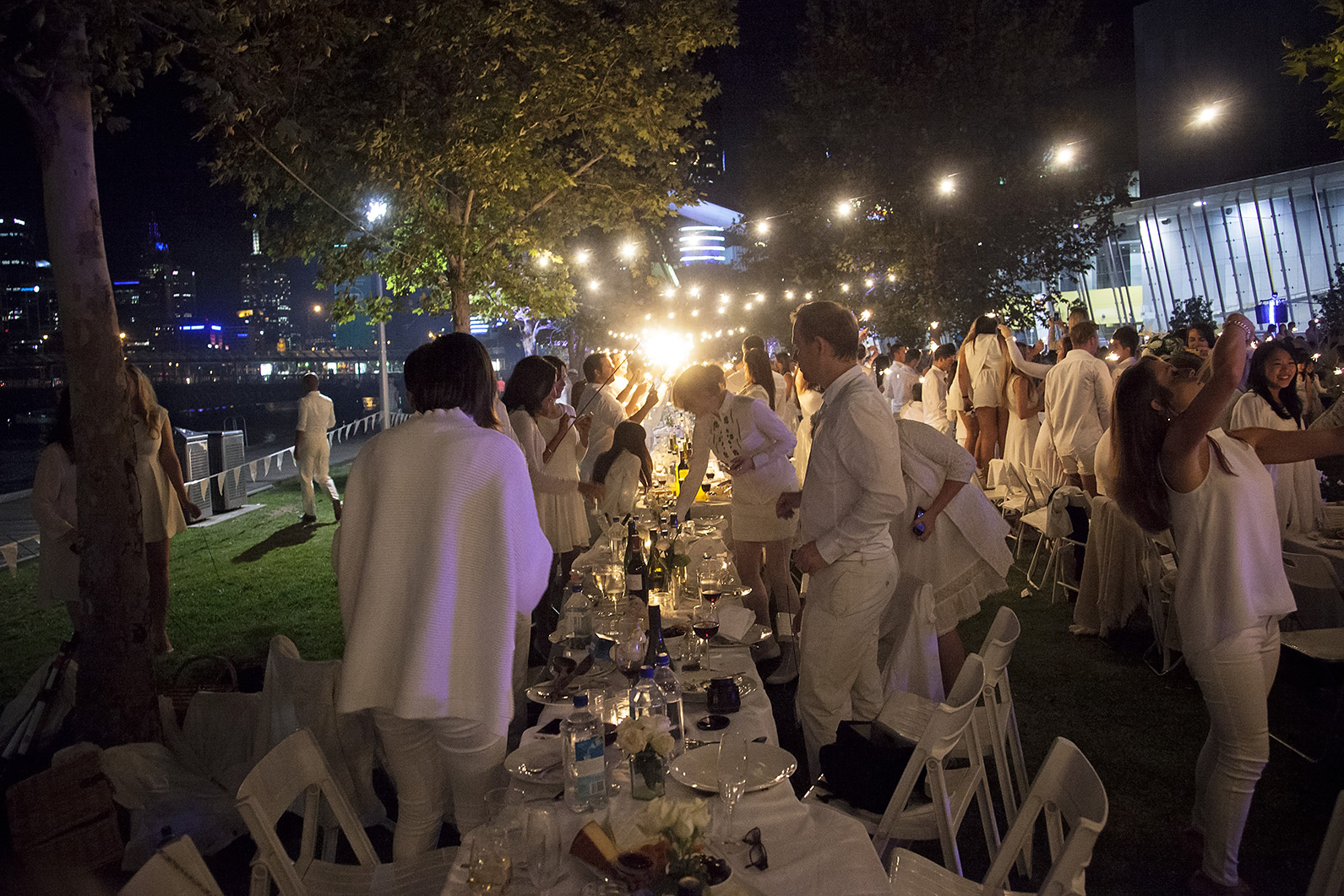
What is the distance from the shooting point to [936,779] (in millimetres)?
2570

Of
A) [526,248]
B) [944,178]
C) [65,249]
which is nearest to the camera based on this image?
[65,249]

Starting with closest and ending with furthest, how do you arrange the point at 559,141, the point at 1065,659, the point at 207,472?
the point at 1065,659 → the point at 559,141 → the point at 207,472

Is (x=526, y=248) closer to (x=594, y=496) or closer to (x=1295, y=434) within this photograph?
(x=594, y=496)

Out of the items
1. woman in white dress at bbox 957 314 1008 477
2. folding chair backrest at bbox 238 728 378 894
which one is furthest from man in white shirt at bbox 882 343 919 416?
folding chair backrest at bbox 238 728 378 894

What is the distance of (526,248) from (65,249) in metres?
5.51

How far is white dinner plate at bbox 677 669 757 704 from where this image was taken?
3029mm

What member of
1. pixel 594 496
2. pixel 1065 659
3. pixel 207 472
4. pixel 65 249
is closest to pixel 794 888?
pixel 594 496

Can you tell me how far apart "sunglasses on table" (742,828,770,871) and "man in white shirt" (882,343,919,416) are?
45.4 feet

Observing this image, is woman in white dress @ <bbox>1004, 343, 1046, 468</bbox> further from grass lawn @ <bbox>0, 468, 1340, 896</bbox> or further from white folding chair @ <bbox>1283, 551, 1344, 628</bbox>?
white folding chair @ <bbox>1283, 551, 1344, 628</bbox>

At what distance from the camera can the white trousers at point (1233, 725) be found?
2891mm

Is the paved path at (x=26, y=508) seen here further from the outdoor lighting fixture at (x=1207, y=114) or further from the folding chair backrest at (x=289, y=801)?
the outdoor lighting fixture at (x=1207, y=114)

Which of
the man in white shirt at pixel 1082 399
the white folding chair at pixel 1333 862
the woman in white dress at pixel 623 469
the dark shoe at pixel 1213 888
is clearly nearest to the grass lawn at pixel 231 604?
the woman in white dress at pixel 623 469

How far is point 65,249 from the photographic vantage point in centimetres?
386

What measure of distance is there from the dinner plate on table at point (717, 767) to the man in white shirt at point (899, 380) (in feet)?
44.0
